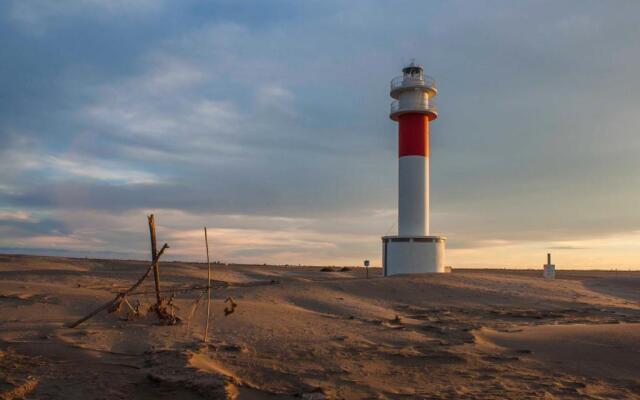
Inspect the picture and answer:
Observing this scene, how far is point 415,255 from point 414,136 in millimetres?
5791

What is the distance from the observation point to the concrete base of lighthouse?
80.8ft

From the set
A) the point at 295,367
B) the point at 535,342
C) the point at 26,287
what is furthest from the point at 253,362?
the point at 26,287

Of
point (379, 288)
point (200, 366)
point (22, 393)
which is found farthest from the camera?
point (379, 288)

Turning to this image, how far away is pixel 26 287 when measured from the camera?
13742 mm

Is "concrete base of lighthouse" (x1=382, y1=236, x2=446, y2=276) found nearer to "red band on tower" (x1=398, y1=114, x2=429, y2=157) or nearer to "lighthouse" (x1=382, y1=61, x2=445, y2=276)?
"lighthouse" (x1=382, y1=61, x2=445, y2=276)

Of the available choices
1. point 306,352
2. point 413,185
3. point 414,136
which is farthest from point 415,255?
point 306,352

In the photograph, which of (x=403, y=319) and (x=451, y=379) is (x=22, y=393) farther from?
(x=403, y=319)

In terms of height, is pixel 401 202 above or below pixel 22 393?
above

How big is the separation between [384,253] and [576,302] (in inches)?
365

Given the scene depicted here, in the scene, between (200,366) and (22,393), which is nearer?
(22,393)

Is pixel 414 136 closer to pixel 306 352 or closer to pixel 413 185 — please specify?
pixel 413 185

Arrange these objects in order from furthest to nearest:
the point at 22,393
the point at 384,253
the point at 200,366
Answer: the point at 384,253 < the point at 200,366 < the point at 22,393

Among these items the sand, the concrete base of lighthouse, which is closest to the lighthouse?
the concrete base of lighthouse

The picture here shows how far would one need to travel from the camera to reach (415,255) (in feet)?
80.9
